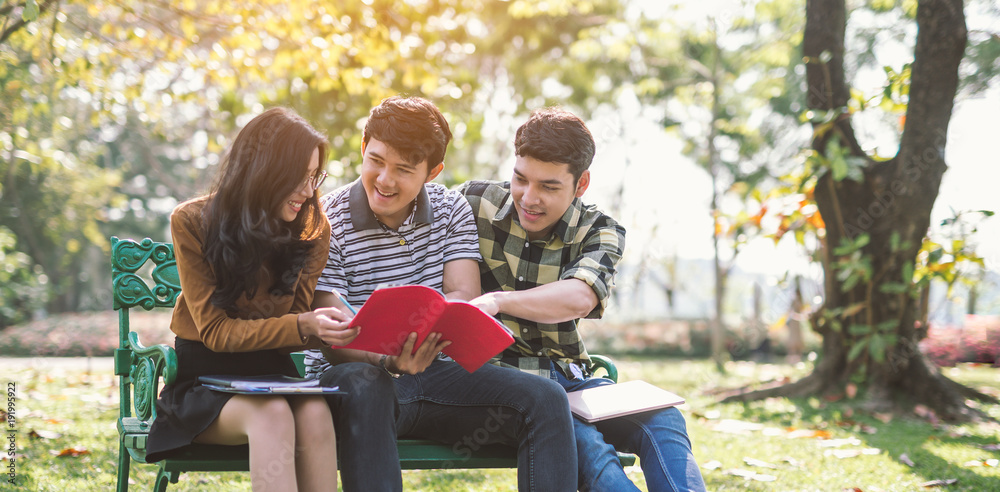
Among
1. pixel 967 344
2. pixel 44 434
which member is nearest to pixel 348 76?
pixel 44 434

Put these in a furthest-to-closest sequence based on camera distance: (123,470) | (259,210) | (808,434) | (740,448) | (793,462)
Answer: (808,434)
(740,448)
(793,462)
(123,470)
(259,210)

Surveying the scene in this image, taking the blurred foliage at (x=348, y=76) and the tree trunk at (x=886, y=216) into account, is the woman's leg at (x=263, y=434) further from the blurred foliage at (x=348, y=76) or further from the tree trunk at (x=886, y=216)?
the tree trunk at (x=886, y=216)

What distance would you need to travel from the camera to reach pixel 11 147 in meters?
6.86

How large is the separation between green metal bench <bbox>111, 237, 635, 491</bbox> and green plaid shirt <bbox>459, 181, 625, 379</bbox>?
1.02ft

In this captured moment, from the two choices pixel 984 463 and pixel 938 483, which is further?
pixel 984 463

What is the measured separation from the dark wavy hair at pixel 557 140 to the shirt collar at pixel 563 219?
0.40 ft

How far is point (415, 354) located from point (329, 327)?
0.29 m

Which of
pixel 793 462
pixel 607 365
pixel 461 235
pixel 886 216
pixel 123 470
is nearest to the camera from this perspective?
pixel 123 470

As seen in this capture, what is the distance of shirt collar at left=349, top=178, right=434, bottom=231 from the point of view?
93.1 inches

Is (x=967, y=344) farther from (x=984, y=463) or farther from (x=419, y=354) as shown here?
(x=419, y=354)

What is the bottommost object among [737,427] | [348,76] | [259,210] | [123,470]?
[737,427]

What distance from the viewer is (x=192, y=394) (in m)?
1.88

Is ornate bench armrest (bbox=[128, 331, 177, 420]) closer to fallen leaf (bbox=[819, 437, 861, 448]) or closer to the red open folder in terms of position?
the red open folder

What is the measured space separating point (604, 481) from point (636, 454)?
0.99 ft
